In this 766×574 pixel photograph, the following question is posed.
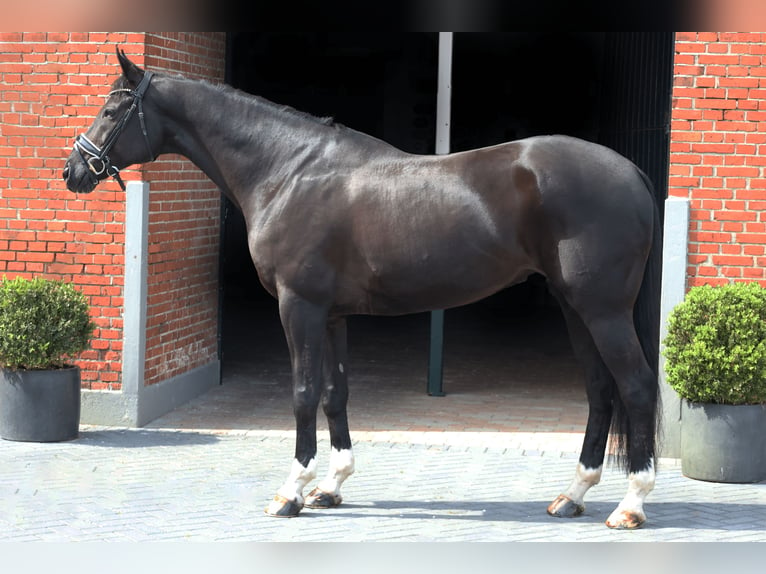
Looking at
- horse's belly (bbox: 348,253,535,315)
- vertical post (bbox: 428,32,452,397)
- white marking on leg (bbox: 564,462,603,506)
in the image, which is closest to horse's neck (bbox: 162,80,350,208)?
horse's belly (bbox: 348,253,535,315)

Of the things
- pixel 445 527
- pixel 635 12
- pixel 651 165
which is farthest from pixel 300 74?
pixel 635 12

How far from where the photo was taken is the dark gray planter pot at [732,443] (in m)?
6.70

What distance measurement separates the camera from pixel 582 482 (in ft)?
19.5

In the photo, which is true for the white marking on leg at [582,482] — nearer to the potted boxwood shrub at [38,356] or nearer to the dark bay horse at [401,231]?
the dark bay horse at [401,231]

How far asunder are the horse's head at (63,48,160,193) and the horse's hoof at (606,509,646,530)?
309 centimetres

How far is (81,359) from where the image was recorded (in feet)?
26.4

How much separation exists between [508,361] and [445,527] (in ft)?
18.6

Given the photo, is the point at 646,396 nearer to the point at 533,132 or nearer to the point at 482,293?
the point at 482,293

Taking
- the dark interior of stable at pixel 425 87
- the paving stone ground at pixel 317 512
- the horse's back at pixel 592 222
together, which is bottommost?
the paving stone ground at pixel 317 512

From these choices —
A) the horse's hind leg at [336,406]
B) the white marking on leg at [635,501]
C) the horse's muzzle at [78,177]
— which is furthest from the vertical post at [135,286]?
the white marking on leg at [635,501]

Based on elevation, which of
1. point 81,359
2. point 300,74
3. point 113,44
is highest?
point 300,74

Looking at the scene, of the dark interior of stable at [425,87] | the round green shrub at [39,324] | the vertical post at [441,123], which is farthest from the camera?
the dark interior of stable at [425,87]

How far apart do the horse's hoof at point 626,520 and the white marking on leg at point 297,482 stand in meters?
1.56

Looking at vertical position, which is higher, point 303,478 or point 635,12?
point 635,12
